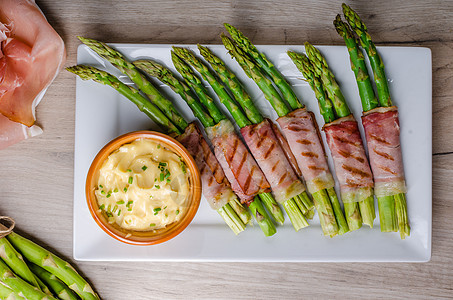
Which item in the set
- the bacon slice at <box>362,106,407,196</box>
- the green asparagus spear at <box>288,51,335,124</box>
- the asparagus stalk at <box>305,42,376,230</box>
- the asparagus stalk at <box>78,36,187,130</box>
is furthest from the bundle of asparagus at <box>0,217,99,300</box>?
the bacon slice at <box>362,106,407,196</box>

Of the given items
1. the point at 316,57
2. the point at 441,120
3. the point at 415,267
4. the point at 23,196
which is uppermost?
the point at 316,57

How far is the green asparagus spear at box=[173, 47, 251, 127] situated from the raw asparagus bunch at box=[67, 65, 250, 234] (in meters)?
0.14

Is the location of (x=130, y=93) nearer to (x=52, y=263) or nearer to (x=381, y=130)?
(x=52, y=263)

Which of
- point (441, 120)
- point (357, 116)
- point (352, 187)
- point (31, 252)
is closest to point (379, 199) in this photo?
point (352, 187)

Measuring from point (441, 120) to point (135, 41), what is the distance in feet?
6.23

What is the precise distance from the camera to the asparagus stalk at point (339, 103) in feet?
6.93

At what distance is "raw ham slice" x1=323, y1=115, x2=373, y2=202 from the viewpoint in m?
2.10

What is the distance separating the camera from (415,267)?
2.32 m

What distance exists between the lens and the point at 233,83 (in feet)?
6.92

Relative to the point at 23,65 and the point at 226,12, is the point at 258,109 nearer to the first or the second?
the point at 226,12

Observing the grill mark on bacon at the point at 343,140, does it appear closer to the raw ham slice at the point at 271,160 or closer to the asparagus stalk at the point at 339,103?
the asparagus stalk at the point at 339,103

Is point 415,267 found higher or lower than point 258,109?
lower

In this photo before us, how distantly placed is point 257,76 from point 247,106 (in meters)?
0.17

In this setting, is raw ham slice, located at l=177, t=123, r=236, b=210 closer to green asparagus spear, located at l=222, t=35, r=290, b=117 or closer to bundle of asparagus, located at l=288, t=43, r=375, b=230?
green asparagus spear, located at l=222, t=35, r=290, b=117
